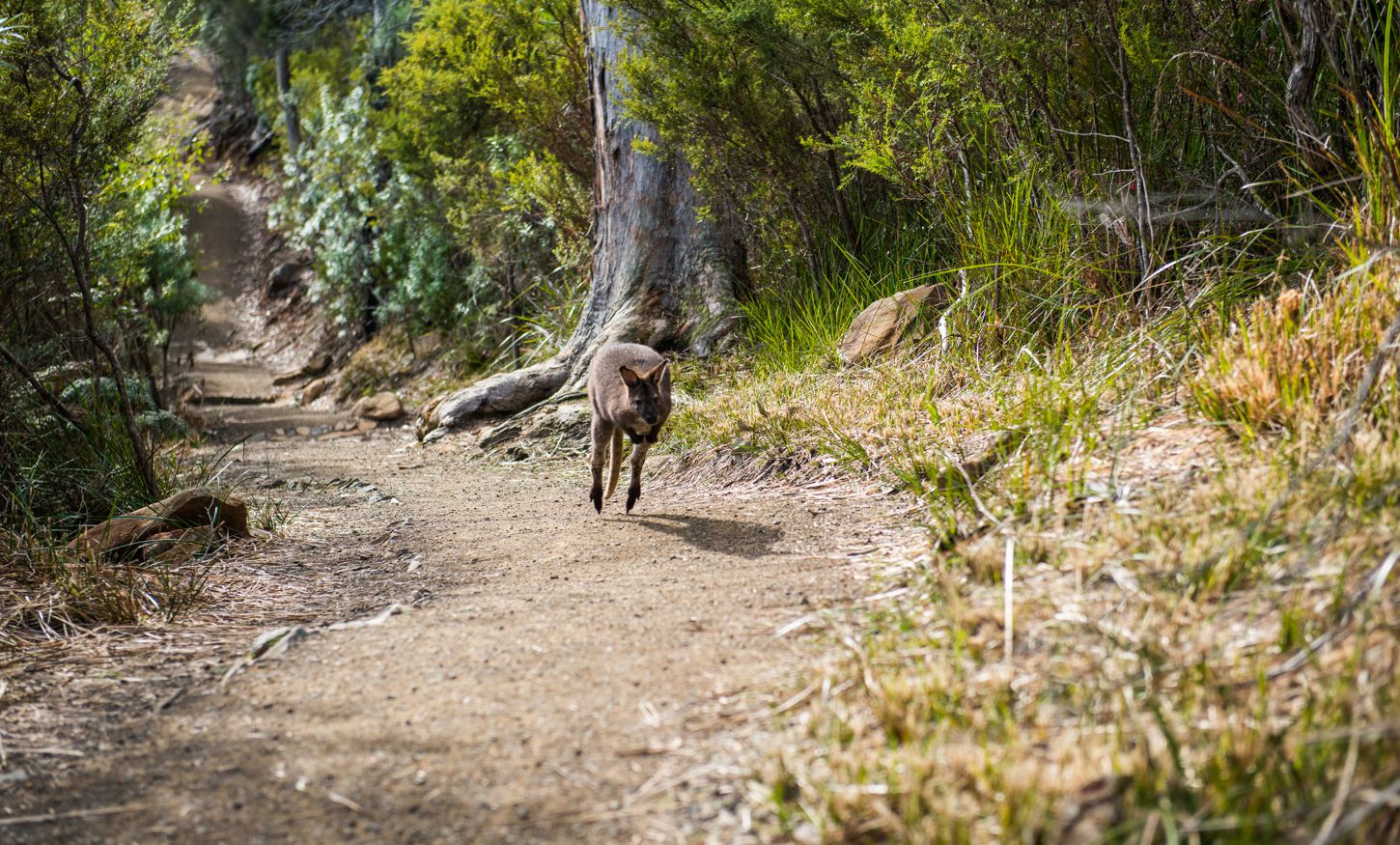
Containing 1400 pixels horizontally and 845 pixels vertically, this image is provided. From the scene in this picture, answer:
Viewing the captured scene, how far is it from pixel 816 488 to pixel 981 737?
131 inches

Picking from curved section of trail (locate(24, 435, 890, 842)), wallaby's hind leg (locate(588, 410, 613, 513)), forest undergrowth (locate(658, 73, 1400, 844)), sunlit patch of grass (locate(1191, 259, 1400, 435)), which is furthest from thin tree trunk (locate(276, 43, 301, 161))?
sunlit patch of grass (locate(1191, 259, 1400, 435))

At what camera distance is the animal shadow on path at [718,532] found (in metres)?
4.82

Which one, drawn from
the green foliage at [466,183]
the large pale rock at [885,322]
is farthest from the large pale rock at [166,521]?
the green foliage at [466,183]

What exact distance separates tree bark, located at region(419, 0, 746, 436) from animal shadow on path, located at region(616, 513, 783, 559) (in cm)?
362

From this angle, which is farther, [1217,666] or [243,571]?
[243,571]

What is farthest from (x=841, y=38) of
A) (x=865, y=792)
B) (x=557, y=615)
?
(x=865, y=792)

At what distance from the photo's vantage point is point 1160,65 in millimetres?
5727

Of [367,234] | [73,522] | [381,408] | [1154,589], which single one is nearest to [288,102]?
[367,234]

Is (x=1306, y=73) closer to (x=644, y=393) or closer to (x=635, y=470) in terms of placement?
(x=644, y=393)

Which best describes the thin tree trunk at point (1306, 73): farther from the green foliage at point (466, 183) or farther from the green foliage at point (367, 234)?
the green foliage at point (367, 234)

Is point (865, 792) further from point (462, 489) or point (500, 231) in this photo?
point (500, 231)

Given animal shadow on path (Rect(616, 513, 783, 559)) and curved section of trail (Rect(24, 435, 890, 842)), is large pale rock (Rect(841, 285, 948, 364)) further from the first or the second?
curved section of trail (Rect(24, 435, 890, 842))

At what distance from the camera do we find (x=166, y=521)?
555 centimetres

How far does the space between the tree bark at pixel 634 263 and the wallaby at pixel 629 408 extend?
7.86ft
